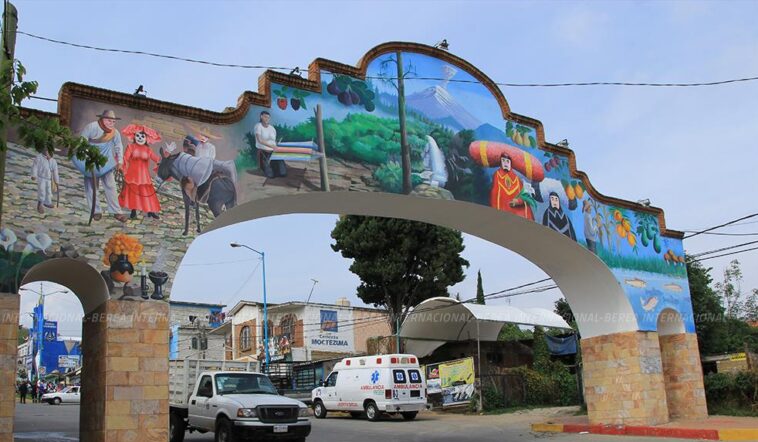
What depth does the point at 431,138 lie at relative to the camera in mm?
14055

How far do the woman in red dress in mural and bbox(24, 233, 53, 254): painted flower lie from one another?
1204 millimetres

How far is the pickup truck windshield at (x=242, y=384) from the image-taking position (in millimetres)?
14564

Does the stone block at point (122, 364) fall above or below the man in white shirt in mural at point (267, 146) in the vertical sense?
below

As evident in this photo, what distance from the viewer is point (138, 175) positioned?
10828 millimetres

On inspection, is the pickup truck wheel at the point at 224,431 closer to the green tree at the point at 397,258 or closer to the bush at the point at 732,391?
the bush at the point at 732,391

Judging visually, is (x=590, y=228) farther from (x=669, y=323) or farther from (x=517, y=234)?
(x=669, y=323)

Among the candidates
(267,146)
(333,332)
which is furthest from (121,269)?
(333,332)

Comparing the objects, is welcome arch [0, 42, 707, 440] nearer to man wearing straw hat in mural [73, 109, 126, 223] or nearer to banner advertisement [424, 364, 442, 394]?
man wearing straw hat in mural [73, 109, 126, 223]

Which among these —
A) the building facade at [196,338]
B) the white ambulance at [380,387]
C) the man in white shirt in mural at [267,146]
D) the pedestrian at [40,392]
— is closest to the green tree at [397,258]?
the white ambulance at [380,387]

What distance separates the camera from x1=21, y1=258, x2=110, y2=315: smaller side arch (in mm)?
10148

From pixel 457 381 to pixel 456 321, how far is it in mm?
3619

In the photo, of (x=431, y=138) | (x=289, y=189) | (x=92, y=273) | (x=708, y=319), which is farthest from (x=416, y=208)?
(x=708, y=319)

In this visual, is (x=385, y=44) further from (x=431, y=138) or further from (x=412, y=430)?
(x=412, y=430)

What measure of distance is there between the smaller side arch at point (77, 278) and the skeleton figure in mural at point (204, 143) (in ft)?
8.41
